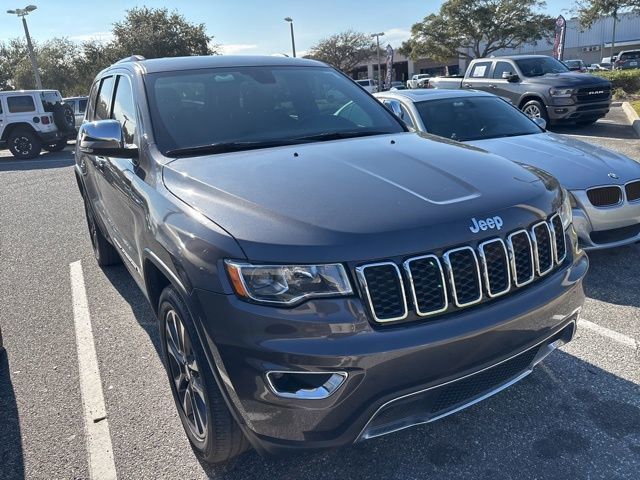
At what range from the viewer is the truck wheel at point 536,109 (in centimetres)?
1221

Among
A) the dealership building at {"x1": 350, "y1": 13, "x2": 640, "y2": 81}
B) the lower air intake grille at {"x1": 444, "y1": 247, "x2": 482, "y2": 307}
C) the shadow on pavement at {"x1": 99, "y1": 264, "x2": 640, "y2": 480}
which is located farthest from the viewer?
the dealership building at {"x1": 350, "y1": 13, "x2": 640, "y2": 81}

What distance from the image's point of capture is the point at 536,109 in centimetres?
1238

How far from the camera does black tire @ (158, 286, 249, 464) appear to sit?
7.27 ft

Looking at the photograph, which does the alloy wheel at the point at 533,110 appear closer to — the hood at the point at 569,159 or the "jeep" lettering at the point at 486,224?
the hood at the point at 569,159

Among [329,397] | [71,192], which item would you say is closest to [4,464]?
[329,397]

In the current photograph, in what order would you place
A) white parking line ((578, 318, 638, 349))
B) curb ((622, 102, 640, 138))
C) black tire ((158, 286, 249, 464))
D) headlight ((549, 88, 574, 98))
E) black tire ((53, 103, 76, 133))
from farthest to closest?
black tire ((53, 103, 76, 133)), curb ((622, 102, 640, 138)), headlight ((549, 88, 574, 98)), white parking line ((578, 318, 638, 349)), black tire ((158, 286, 249, 464))

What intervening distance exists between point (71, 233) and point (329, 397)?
6.20 meters

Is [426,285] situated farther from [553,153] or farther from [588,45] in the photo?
[588,45]

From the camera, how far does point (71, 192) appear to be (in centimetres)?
1053

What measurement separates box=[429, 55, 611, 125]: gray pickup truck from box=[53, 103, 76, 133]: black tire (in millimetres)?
12365

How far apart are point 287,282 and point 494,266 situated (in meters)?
0.84

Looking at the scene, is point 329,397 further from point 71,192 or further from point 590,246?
point 71,192

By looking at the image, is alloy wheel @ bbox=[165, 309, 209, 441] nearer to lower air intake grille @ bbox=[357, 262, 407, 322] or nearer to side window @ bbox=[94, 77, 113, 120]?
lower air intake grille @ bbox=[357, 262, 407, 322]

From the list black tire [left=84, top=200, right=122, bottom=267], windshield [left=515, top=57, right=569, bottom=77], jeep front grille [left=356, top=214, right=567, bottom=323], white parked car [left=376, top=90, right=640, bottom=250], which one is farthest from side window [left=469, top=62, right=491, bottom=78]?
jeep front grille [left=356, top=214, right=567, bottom=323]
